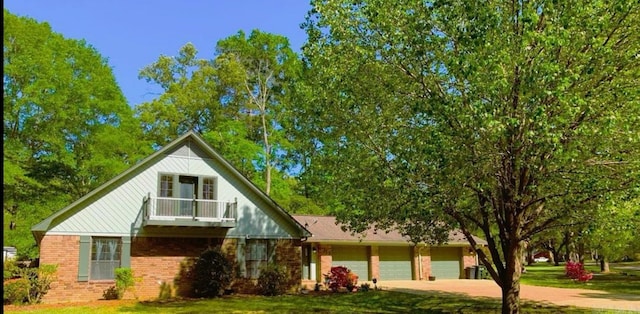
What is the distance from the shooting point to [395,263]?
30109mm

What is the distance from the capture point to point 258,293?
21672 mm

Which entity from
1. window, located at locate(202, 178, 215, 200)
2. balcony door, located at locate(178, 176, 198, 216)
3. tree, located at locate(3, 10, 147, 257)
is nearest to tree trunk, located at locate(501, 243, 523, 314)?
window, located at locate(202, 178, 215, 200)

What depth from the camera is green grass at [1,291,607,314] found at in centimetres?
1633

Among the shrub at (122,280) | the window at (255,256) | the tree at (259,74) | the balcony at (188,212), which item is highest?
the tree at (259,74)

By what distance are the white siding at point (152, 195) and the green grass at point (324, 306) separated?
2976 mm

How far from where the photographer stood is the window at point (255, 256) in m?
22.1

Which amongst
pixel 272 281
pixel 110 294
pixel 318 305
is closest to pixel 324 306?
pixel 318 305

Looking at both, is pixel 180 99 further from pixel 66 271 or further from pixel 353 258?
pixel 66 271

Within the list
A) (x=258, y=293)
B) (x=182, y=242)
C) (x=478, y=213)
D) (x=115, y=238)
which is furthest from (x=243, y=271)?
(x=478, y=213)

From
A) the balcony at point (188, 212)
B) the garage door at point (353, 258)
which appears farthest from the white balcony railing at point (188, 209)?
the garage door at point (353, 258)

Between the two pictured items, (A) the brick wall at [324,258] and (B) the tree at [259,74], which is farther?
(B) the tree at [259,74]

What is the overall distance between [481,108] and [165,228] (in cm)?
1462

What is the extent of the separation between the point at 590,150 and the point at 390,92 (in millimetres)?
4884

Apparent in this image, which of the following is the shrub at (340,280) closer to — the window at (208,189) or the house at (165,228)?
the house at (165,228)
